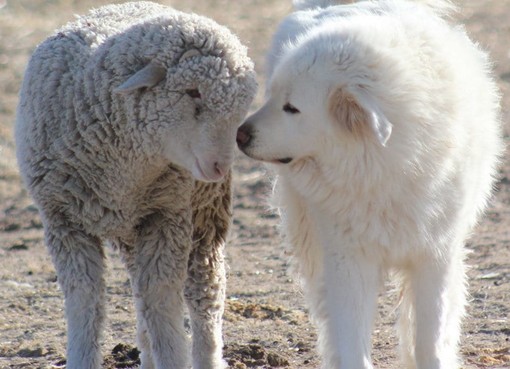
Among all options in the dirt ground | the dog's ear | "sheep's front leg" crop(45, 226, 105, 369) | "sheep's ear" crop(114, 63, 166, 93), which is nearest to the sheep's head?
"sheep's ear" crop(114, 63, 166, 93)

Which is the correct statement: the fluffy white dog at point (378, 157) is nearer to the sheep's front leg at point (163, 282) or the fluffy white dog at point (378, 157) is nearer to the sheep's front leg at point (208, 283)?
the sheep's front leg at point (208, 283)

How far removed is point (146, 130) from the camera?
568cm

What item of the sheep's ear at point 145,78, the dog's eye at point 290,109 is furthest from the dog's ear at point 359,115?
the sheep's ear at point 145,78

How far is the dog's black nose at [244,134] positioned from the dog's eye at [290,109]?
21 cm

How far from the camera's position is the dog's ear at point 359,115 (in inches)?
206

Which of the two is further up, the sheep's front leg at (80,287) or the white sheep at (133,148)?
the white sheep at (133,148)

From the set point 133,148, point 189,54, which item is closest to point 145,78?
point 189,54

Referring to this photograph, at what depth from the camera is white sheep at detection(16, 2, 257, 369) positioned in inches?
220

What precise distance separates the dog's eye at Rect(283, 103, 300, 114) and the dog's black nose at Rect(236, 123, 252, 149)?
0.21 metres

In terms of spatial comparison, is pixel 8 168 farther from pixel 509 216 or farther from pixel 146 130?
pixel 146 130

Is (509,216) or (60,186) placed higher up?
(60,186)

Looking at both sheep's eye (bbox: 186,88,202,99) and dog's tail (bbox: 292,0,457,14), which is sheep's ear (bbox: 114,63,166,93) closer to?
sheep's eye (bbox: 186,88,202,99)

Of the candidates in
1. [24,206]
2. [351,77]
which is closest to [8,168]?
[24,206]

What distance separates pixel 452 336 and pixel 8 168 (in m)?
6.61
